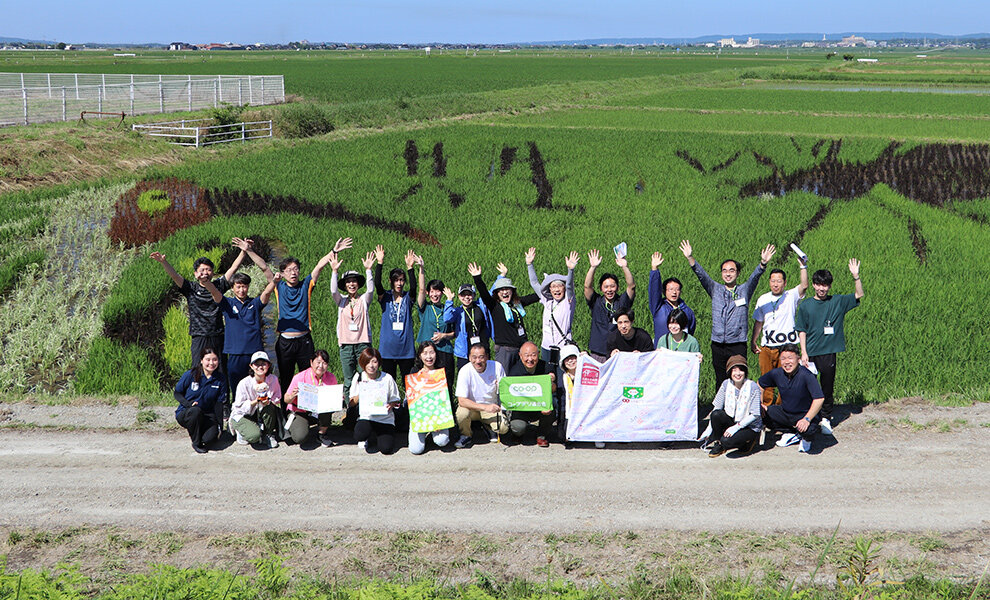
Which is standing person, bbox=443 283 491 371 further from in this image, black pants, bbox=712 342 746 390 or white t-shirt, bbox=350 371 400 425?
black pants, bbox=712 342 746 390

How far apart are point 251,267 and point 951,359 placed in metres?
10.8

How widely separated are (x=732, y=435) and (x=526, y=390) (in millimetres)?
1881

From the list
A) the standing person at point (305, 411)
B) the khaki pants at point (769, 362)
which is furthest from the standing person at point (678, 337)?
the standing person at point (305, 411)

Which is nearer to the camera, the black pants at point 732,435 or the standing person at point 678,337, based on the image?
the black pants at point 732,435

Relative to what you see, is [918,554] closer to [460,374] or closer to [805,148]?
[460,374]

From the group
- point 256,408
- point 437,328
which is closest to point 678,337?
point 437,328

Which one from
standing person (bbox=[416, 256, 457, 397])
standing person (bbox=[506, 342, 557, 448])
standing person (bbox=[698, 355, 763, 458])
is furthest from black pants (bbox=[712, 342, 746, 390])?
standing person (bbox=[416, 256, 457, 397])

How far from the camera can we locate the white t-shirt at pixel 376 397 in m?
7.74

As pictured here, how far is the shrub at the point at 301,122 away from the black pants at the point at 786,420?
26546mm

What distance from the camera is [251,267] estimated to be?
48.3 ft

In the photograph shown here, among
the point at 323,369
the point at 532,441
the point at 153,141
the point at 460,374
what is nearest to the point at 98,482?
the point at 323,369

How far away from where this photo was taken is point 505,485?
6992 mm

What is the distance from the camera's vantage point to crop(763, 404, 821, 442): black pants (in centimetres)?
756

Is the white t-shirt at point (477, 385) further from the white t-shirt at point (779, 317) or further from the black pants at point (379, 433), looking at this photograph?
the white t-shirt at point (779, 317)
